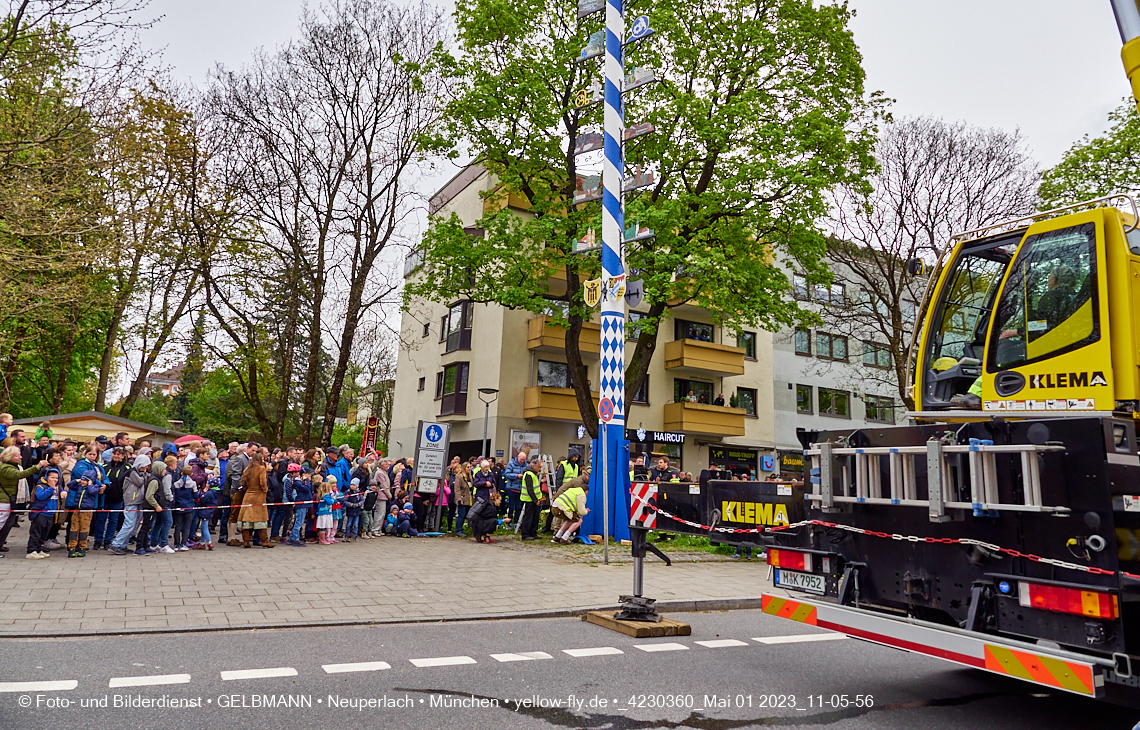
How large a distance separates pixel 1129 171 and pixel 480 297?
19130 mm

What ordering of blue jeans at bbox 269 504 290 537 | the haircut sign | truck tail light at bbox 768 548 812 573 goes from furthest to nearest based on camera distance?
1. the haircut sign
2. blue jeans at bbox 269 504 290 537
3. truck tail light at bbox 768 548 812 573

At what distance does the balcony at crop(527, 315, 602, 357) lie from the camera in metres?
31.3

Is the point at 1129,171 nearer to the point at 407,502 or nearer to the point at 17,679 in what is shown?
the point at 407,502

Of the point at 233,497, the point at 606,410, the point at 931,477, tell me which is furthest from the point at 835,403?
the point at 931,477

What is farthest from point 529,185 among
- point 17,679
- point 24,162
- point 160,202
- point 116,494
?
point 17,679

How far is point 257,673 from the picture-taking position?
571 centimetres

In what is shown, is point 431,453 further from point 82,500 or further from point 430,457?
point 82,500

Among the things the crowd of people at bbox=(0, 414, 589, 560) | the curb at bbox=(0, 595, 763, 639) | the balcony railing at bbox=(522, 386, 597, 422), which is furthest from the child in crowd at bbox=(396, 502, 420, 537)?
the balcony railing at bbox=(522, 386, 597, 422)

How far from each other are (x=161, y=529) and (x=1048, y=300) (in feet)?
41.3

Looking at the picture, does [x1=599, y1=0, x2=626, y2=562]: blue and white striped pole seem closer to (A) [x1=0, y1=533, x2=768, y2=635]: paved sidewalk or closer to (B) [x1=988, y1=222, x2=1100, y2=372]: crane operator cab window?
(A) [x1=0, y1=533, x2=768, y2=635]: paved sidewalk

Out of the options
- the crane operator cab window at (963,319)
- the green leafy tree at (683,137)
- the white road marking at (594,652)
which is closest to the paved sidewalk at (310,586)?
→ the white road marking at (594,652)

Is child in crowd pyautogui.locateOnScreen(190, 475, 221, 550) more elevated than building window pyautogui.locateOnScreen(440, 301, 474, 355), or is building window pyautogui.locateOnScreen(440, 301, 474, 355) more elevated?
building window pyautogui.locateOnScreen(440, 301, 474, 355)

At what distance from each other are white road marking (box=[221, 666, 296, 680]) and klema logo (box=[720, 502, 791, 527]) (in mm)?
3703

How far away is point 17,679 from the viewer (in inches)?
209
